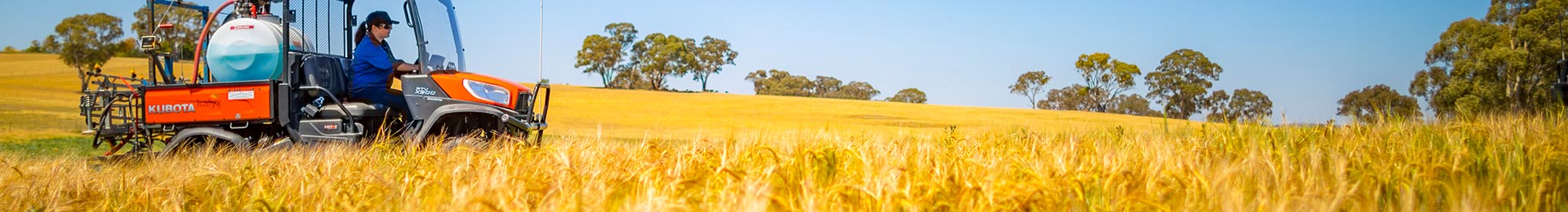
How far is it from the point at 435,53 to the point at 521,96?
1.03m

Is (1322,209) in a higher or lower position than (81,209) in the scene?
higher

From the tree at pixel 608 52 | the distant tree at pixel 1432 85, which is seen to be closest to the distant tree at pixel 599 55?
the tree at pixel 608 52

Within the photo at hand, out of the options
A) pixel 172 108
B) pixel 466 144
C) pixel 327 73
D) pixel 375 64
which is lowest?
pixel 466 144

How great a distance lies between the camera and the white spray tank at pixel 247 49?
1006cm

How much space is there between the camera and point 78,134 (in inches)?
786

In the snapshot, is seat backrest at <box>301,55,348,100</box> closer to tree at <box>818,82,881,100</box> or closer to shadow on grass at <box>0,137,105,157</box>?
shadow on grass at <box>0,137,105,157</box>

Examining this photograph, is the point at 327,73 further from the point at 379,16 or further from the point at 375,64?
the point at 379,16

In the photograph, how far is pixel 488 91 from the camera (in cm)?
1008

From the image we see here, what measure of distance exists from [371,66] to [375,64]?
15cm

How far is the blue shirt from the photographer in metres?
10.2

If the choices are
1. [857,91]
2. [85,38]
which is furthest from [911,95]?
[85,38]

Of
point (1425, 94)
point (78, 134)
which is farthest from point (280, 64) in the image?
point (1425, 94)

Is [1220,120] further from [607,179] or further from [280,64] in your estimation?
[280,64]

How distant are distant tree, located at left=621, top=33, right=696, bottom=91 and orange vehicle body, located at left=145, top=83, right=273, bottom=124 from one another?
78073 mm
